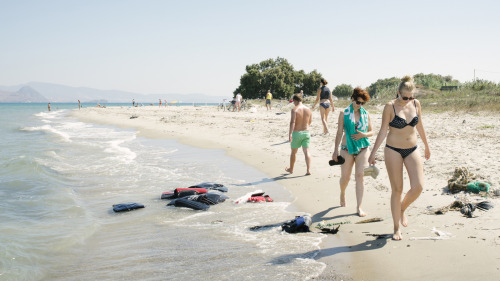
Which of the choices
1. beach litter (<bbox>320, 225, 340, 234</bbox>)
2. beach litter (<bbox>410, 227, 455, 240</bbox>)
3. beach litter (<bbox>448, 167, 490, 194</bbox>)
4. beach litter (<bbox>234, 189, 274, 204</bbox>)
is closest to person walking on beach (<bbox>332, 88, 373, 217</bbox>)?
beach litter (<bbox>320, 225, 340, 234</bbox>)

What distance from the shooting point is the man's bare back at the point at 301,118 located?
8.55 meters

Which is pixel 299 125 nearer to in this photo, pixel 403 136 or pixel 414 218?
pixel 414 218

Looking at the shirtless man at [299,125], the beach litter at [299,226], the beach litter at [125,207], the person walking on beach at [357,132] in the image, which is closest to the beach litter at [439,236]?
the person walking on beach at [357,132]

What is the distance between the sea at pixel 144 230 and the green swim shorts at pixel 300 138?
1123mm

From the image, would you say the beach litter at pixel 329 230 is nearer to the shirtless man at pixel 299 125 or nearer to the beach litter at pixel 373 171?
the beach litter at pixel 373 171

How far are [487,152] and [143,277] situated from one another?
826 centimetres

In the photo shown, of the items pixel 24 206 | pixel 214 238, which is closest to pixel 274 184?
pixel 214 238

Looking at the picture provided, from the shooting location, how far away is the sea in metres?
4.55

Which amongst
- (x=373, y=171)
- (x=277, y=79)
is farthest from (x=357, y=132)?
(x=277, y=79)

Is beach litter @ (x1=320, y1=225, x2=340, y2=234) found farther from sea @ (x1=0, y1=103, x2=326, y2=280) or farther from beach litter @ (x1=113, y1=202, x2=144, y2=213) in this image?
beach litter @ (x1=113, y1=202, x2=144, y2=213)

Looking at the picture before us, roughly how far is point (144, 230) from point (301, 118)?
4302mm

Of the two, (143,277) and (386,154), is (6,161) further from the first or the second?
(386,154)

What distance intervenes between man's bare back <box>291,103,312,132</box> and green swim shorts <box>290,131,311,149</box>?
0.09 metres

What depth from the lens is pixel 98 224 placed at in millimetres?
6691
